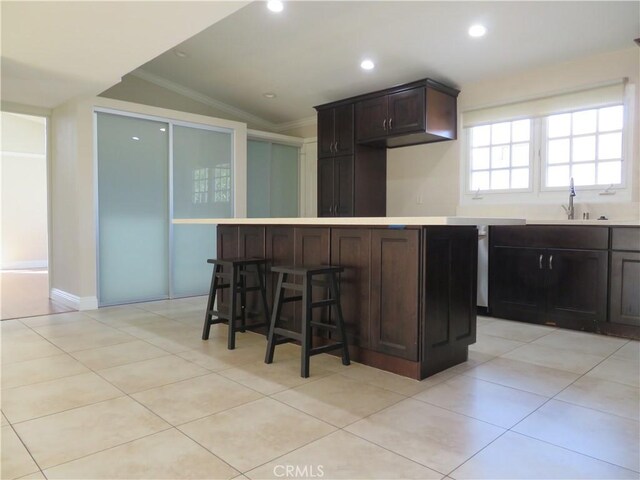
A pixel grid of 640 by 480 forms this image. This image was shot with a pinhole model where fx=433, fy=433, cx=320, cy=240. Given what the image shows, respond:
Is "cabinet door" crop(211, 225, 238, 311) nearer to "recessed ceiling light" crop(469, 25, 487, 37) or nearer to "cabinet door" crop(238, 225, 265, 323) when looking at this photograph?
"cabinet door" crop(238, 225, 265, 323)

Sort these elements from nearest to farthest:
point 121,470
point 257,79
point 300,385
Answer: point 121,470, point 300,385, point 257,79

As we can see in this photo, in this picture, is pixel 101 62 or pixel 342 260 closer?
pixel 342 260

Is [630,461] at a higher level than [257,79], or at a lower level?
lower

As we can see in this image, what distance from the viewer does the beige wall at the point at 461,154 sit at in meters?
3.69

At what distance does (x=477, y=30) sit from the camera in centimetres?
366

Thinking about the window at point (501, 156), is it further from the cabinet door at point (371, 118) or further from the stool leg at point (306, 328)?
the stool leg at point (306, 328)

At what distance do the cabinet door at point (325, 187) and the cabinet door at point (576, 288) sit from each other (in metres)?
2.53

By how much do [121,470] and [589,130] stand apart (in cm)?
437

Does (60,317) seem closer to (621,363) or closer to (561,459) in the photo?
(561,459)

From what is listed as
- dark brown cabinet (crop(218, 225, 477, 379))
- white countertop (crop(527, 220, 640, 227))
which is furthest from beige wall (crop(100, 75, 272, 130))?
white countertop (crop(527, 220, 640, 227))

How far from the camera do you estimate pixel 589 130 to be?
13.0ft

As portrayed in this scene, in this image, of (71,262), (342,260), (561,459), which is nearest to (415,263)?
(342,260)

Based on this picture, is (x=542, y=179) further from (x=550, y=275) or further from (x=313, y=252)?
(x=313, y=252)

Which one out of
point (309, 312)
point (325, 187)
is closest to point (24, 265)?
point (325, 187)
